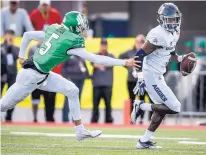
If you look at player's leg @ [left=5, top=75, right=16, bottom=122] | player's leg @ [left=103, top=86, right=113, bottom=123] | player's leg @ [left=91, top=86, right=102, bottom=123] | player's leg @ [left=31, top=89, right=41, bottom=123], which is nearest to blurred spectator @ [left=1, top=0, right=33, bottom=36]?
player's leg @ [left=5, top=75, right=16, bottom=122]

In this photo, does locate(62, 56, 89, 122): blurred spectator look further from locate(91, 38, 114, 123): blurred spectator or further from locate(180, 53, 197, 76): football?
locate(180, 53, 197, 76): football

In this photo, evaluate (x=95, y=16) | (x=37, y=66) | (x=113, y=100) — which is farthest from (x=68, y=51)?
(x=95, y=16)

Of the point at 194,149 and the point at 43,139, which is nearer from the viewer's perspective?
the point at 194,149

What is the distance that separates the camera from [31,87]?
33.9 feet

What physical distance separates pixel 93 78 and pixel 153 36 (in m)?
5.67

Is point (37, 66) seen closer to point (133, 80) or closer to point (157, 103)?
point (157, 103)

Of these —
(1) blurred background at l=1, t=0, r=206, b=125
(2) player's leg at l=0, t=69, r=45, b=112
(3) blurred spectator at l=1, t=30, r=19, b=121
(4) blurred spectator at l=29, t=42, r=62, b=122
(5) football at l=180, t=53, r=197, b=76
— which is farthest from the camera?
(4) blurred spectator at l=29, t=42, r=62, b=122

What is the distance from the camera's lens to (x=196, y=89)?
16344 millimetres

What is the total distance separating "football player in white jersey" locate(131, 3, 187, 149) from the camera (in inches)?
419

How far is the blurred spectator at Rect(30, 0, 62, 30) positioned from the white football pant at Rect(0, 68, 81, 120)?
5.79m

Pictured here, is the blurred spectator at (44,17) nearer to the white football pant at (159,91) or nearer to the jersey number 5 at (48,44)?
the white football pant at (159,91)

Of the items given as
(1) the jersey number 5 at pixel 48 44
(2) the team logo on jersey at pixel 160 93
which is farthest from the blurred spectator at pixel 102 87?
(1) the jersey number 5 at pixel 48 44

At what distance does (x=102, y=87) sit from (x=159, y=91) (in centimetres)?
550

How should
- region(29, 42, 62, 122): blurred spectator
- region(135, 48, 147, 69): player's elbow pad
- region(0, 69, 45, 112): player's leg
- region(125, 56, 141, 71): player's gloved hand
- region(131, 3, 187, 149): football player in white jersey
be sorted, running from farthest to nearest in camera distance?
region(29, 42, 62, 122): blurred spectator, region(131, 3, 187, 149): football player in white jersey, region(135, 48, 147, 69): player's elbow pad, region(0, 69, 45, 112): player's leg, region(125, 56, 141, 71): player's gloved hand
